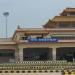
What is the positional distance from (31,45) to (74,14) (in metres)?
10.3

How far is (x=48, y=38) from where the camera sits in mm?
49094

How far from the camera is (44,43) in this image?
4888 cm

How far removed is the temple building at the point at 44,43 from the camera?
49000 millimetres

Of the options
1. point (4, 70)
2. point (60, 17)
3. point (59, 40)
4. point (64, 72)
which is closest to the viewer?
point (64, 72)

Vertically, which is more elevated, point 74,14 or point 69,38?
point 74,14

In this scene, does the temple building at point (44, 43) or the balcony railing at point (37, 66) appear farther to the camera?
the temple building at point (44, 43)

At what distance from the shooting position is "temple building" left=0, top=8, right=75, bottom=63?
161 ft

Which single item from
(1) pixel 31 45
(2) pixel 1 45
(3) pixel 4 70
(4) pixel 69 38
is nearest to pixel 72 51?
(4) pixel 69 38

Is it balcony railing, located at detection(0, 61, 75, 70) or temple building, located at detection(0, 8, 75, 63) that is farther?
temple building, located at detection(0, 8, 75, 63)

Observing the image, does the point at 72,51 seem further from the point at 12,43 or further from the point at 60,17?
the point at 12,43

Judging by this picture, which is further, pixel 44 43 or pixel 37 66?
pixel 44 43

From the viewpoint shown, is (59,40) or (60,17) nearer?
(59,40)

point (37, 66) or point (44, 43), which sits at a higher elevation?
point (44, 43)

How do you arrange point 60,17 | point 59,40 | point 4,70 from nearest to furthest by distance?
1. point 4,70
2. point 59,40
3. point 60,17
